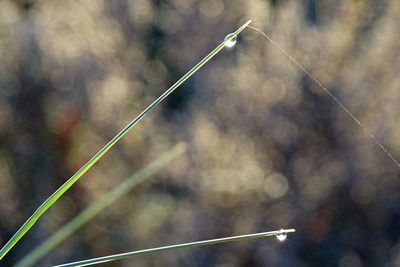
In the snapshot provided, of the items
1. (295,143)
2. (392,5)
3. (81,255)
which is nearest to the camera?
(81,255)

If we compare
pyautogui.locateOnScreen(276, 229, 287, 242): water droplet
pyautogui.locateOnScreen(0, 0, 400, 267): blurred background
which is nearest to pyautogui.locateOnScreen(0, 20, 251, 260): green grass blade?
pyautogui.locateOnScreen(276, 229, 287, 242): water droplet

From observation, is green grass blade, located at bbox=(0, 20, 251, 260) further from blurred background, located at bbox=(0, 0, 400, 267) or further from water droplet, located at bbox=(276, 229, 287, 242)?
blurred background, located at bbox=(0, 0, 400, 267)

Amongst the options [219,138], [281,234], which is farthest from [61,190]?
[219,138]

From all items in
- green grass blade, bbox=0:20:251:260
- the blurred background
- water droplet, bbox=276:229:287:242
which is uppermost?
the blurred background

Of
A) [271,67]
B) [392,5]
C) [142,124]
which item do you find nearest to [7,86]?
[142,124]

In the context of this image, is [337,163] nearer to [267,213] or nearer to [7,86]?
[267,213]

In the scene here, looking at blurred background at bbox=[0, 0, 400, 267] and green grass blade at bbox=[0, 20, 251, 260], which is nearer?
green grass blade at bbox=[0, 20, 251, 260]

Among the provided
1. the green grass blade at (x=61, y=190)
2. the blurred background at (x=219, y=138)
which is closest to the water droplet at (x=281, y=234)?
the green grass blade at (x=61, y=190)

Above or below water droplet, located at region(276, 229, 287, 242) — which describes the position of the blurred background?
above

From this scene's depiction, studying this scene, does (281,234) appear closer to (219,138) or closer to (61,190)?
(61,190)
